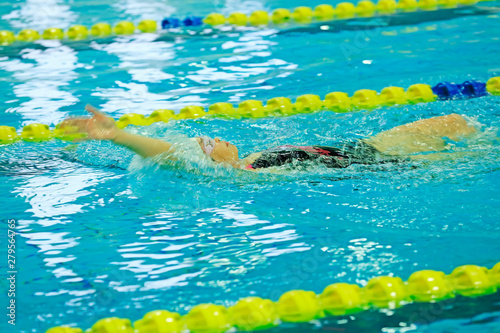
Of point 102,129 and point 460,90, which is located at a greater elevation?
point 102,129

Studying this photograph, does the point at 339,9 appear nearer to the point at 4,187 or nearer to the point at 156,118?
the point at 156,118

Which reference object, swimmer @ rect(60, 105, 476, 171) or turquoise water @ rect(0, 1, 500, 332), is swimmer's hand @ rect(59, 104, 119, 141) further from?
turquoise water @ rect(0, 1, 500, 332)

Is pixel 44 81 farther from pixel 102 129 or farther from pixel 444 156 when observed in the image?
pixel 444 156

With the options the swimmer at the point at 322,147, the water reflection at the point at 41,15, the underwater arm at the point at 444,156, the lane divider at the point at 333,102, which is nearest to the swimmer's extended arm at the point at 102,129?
the swimmer at the point at 322,147

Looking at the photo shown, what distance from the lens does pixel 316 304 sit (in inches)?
99.0

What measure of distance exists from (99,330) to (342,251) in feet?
3.57

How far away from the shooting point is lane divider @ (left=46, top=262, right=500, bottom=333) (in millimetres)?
2412

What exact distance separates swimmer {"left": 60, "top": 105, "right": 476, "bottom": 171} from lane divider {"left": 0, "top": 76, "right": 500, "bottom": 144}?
82cm

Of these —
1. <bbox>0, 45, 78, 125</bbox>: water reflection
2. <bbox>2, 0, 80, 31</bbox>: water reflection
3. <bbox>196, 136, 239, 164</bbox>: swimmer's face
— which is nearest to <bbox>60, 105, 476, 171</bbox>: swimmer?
<bbox>196, 136, 239, 164</bbox>: swimmer's face

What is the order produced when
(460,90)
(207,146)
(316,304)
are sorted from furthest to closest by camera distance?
(460,90) < (207,146) < (316,304)

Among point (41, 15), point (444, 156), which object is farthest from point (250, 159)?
point (41, 15)

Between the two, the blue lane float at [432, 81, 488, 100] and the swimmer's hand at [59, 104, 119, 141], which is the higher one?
the swimmer's hand at [59, 104, 119, 141]

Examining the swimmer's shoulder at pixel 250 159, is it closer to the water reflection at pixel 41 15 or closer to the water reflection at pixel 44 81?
the water reflection at pixel 44 81

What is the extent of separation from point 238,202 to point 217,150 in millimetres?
434
